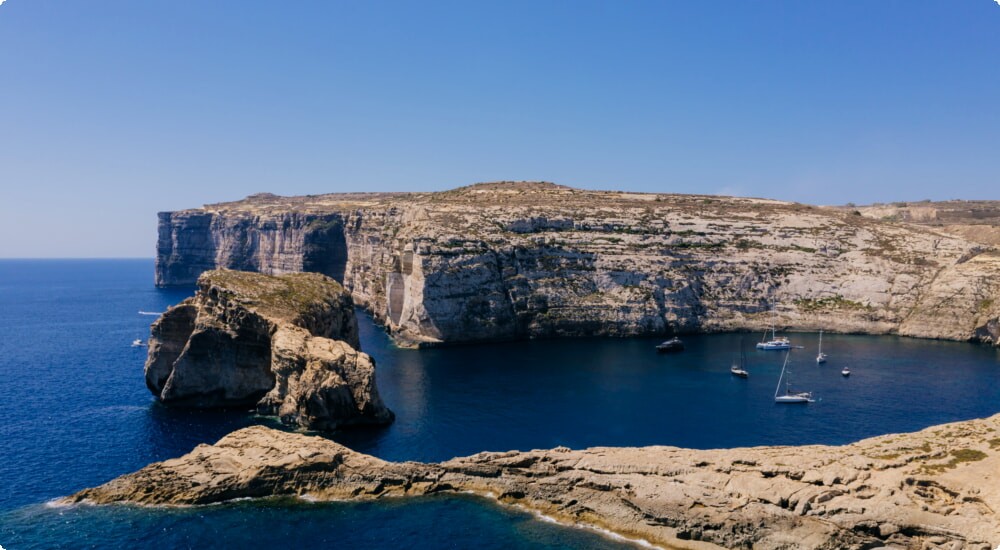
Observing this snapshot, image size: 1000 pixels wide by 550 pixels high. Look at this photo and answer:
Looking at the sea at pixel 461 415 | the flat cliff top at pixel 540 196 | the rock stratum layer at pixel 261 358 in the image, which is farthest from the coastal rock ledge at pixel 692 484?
the flat cliff top at pixel 540 196

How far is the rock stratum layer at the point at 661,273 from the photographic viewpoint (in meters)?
120

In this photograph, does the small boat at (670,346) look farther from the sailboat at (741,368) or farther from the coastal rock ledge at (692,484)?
the coastal rock ledge at (692,484)

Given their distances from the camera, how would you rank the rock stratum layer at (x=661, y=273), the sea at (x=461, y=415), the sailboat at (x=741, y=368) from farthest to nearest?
the rock stratum layer at (x=661, y=273), the sailboat at (x=741, y=368), the sea at (x=461, y=415)

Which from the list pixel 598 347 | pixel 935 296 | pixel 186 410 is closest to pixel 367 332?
pixel 598 347

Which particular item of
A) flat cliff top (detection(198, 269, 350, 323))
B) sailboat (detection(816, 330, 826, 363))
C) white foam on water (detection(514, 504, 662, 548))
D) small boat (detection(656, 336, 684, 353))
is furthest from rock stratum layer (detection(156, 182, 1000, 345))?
white foam on water (detection(514, 504, 662, 548))

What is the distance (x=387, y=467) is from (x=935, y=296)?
4749 inches

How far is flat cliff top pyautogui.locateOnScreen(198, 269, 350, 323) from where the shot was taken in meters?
75.2

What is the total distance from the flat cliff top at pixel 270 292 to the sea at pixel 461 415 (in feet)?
42.4

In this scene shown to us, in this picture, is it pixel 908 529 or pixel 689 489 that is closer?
pixel 908 529

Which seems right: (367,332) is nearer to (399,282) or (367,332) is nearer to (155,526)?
(399,282)

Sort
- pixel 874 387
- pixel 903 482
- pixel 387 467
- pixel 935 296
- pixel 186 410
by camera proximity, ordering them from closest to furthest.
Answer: pixel 903 482
pixel 387 467
pixel 186 410
pixel 874 387
pixel 935 296

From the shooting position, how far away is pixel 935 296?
4847 inches

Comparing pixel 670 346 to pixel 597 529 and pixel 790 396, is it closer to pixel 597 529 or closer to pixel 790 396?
pixel 790 396

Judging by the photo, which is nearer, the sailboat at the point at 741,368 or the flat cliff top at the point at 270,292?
the flat cliff top at the point at 270,292
